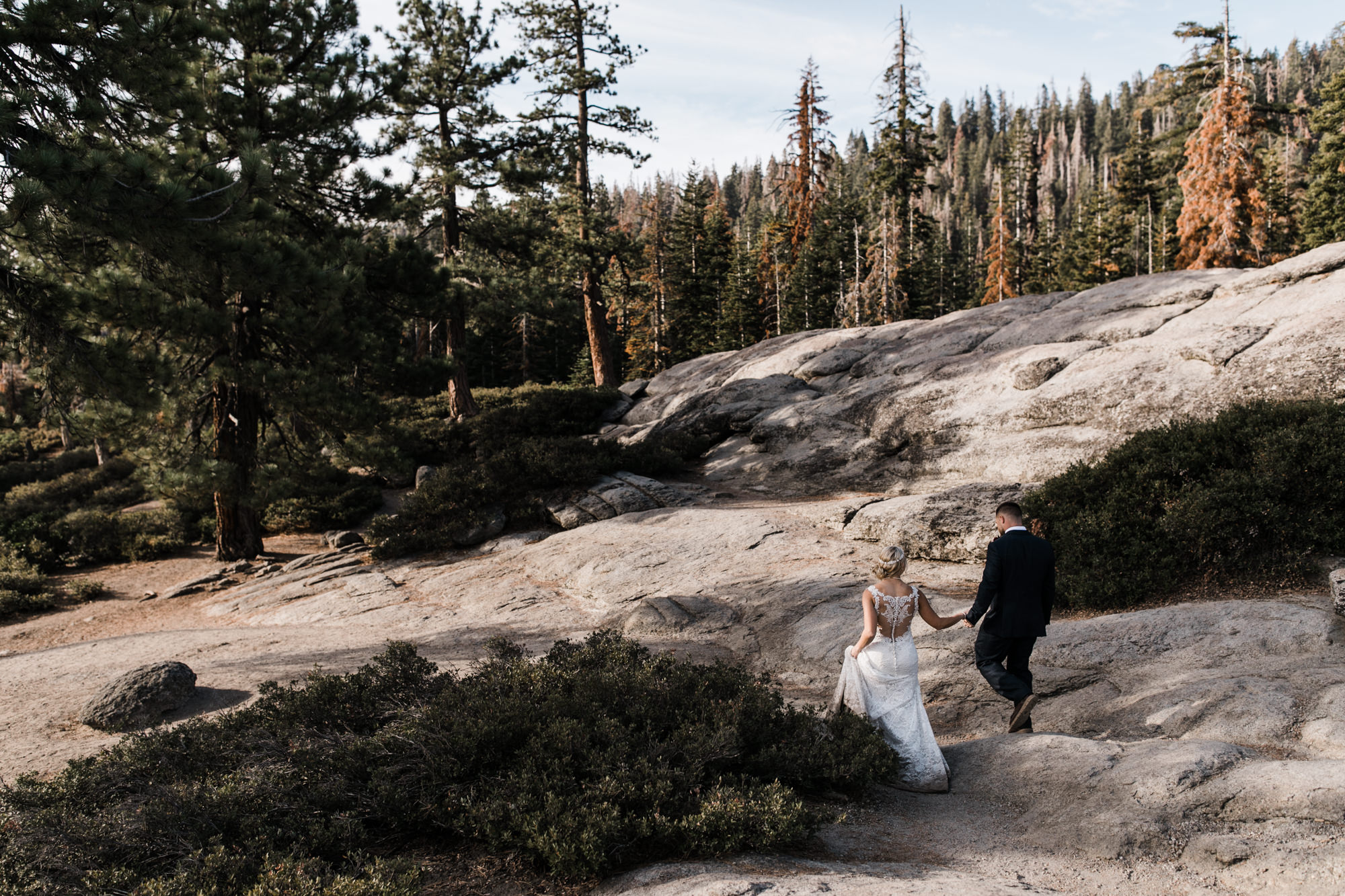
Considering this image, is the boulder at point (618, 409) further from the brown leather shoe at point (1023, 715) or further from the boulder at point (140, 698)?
the brown leather shoe at point (1023, 715)

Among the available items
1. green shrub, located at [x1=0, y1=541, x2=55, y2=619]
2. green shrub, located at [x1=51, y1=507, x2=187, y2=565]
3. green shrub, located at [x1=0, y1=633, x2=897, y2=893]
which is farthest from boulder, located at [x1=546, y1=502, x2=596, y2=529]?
green shrub, located at [x1=51, y1=507, x2=187, y2=565]

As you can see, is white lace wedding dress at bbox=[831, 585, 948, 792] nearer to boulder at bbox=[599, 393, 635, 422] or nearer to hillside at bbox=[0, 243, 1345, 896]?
hillside at bbox=[0, 243, 1345, 896]

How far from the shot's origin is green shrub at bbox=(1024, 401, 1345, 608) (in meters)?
7.89

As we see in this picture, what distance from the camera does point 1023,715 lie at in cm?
591

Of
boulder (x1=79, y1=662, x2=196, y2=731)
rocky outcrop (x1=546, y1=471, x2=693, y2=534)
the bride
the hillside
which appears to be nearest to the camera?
the hillside

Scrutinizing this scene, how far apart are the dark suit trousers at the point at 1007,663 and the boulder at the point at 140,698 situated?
7.40 metres

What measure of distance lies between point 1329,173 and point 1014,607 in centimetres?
5130

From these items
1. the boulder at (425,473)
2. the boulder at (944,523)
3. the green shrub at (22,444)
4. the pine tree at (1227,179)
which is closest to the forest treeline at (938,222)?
the pine tree at (1227,179)

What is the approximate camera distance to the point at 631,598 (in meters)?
10.5

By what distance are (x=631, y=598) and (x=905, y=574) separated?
3.71 meters

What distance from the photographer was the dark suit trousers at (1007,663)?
238 inches

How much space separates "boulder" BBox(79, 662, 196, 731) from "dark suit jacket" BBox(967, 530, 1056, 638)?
7343 millimetres

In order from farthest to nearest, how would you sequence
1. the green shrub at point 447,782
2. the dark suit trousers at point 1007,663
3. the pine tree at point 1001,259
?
1. the pine tree at point 1001,259
2. the dark suit trousers at point 1007,663
3. the green shrub at point 447,782

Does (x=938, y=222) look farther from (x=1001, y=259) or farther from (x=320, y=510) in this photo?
(x=320, y=510)
